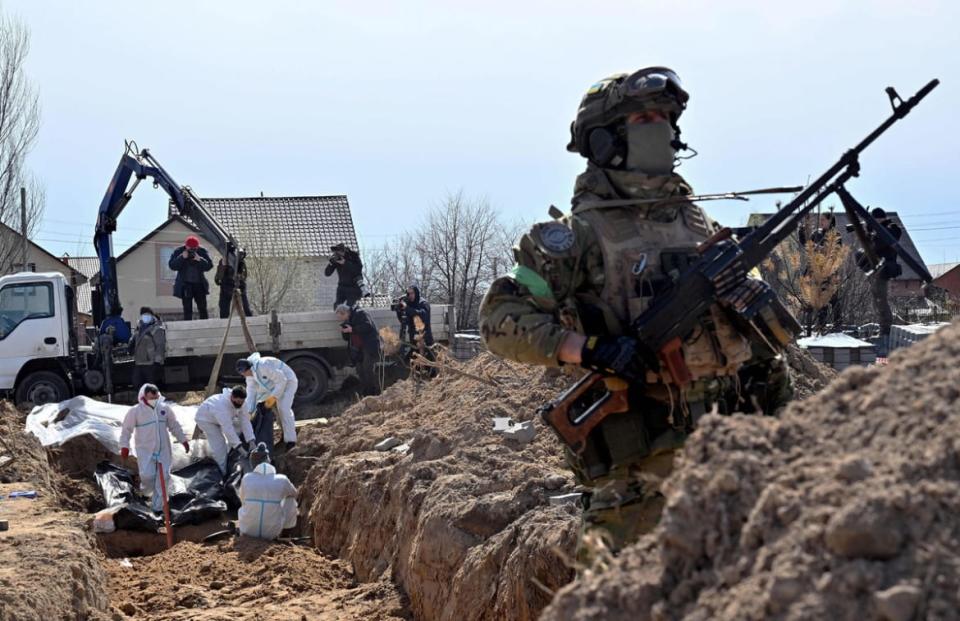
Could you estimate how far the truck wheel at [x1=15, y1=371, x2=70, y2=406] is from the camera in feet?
56.2

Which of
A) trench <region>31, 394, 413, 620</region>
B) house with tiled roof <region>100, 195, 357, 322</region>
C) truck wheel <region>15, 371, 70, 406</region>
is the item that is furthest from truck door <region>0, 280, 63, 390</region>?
house with tiled roof <region>100, 195, 357, 322</region>

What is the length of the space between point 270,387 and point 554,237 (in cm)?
992

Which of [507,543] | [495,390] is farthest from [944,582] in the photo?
[495,390]

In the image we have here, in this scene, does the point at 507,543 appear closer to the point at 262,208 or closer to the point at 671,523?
the point at 671,523

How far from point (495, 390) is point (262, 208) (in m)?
30.7

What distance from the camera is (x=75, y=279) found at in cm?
2097

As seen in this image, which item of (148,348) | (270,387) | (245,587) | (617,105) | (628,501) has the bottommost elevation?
(245,587)

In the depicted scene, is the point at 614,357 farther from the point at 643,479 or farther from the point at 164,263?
the point at 164,263

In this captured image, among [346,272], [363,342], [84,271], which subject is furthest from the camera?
[84,271]

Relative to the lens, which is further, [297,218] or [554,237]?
[297,218]

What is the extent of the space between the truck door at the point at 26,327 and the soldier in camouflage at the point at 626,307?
14483 mm

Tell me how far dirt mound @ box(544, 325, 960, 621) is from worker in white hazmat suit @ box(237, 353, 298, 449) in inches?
445

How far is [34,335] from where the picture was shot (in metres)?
17.0

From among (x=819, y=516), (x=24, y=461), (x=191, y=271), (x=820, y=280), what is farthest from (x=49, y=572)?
(x=191, y=271)
